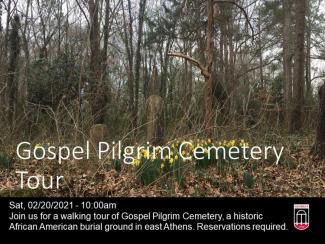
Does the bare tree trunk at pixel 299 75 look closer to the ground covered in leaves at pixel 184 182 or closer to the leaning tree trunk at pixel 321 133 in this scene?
the leaning tree trunk at pixel 321 133

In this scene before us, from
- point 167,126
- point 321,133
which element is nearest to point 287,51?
point 321,133

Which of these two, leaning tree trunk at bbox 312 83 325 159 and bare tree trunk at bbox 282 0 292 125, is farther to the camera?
bare tree trunk at bbox 282 0 292 125

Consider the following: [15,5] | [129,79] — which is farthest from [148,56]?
[15,5]

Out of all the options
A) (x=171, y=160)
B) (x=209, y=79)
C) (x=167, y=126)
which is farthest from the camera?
(x=209, y=79)

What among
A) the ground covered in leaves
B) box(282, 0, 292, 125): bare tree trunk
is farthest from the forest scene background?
box(282, 0, 292, 125): bare tree trunk

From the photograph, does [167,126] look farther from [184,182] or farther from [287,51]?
[287,51]

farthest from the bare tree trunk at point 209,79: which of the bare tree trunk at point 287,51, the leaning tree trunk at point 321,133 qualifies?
the bare tree trunk at point 287,51

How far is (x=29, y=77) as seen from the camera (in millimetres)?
13195

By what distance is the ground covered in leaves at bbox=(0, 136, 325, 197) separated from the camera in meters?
5.79

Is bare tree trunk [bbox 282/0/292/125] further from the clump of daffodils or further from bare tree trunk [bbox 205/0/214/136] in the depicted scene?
the clump of daffodils

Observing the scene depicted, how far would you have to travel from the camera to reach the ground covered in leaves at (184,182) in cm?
579

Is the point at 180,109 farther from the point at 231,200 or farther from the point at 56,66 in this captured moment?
the point at 56,66

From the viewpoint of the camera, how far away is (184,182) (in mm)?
6172

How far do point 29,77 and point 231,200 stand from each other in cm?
998
